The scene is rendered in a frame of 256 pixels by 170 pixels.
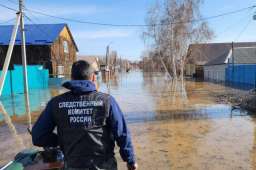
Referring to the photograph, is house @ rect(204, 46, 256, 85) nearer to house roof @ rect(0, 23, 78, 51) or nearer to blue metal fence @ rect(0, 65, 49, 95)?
blue metal fence @ rect(0, 65, 49, 95)

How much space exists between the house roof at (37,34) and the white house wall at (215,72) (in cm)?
1926

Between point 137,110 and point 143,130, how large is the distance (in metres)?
4.58

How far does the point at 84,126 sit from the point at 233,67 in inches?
1428

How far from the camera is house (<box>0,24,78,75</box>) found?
37.9 metres

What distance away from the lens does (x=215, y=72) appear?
1836 inches

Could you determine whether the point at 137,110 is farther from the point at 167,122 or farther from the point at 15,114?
the point at 15,114

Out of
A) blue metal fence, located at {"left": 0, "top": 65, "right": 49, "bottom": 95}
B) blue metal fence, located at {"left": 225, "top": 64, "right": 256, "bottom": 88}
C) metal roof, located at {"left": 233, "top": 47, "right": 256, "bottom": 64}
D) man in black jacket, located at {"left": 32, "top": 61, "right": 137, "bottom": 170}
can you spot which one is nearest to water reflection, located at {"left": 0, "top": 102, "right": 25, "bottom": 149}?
man in black jacket, located at {"left": 32, "top": 61, "right": 137, "bottom": 170}

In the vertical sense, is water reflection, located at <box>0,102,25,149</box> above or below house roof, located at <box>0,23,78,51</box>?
below

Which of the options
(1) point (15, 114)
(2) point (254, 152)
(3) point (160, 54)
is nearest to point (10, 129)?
(1) point (15, 114)

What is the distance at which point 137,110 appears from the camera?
570 inches

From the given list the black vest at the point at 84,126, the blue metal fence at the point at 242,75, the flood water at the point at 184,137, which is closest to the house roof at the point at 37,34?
the blue metal fence at the point at 242,75

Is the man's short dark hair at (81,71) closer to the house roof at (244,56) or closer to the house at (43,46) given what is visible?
the house at (43,46)

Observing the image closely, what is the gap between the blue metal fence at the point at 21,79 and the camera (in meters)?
25.0

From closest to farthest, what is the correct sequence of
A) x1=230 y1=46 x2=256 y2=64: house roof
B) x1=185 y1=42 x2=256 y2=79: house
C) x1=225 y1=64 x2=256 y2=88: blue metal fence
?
x1=225 y1=64 x2=256 y2=88: blue metal fence → x1=230 y1=46 x2=256 y2=64: house roof → x1=185 y1=42 x2=256 y2=79: house
